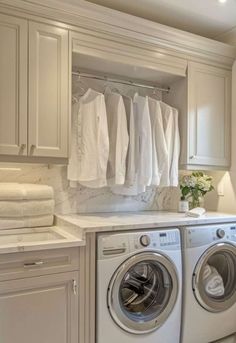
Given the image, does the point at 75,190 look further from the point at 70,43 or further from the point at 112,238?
the point at 70,43

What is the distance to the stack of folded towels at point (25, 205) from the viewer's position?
2.04 meters

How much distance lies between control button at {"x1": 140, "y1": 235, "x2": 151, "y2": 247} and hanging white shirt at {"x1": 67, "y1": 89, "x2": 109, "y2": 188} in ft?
1.73

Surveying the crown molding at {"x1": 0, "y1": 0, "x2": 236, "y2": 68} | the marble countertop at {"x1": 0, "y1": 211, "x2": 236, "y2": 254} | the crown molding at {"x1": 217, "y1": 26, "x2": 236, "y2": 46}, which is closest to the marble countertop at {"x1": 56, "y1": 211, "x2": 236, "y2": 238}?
the marble countertop at {"x1": 0, "y1": 211, "x2": 236, "y2": 254}

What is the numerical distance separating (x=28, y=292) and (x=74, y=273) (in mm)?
277

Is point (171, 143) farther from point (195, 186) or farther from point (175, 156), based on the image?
point (195, 186)

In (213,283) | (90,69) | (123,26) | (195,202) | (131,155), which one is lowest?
(213,283)

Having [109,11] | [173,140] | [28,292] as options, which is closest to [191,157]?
[173,140]

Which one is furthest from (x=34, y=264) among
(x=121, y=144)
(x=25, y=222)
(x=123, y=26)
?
(x=123, y=26)

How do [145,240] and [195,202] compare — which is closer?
[145,240]

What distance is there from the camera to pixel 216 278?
2400mm

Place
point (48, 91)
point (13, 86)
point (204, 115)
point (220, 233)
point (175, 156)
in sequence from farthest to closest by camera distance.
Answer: point (204, 115), point (175, 156), point (220, 233), point (48, 91), point (13, 86)

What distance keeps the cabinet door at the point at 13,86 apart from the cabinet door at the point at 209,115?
1.39 metres

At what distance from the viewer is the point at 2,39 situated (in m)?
1.85

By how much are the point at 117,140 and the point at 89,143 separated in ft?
0.75
